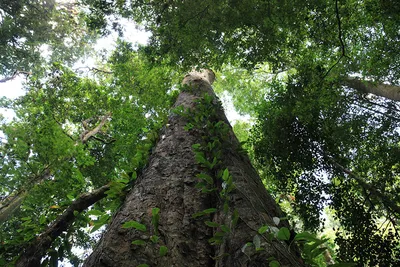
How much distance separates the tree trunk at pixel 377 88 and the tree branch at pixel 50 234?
5747 mm

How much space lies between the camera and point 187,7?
14.0ft

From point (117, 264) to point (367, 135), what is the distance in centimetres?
559

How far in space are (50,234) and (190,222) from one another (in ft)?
5.59

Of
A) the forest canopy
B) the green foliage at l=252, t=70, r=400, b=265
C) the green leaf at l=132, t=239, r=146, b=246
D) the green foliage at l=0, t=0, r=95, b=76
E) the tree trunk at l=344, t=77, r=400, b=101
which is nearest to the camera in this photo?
the green leaf at l=132, t=239, r=146, b=246

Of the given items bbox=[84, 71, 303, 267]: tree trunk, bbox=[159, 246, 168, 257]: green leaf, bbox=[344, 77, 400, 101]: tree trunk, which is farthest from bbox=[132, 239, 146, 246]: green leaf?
bbox=[344, 77, 400, 101]: tree trunk

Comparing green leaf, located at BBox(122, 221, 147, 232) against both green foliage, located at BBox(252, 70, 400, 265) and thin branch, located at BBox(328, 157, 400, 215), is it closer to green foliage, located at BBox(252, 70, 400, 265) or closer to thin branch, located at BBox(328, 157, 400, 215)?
green foliage, located at BBox(252, 70, 400, 265)

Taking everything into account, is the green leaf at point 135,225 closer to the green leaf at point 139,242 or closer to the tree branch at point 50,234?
the green leaf at point 139,242

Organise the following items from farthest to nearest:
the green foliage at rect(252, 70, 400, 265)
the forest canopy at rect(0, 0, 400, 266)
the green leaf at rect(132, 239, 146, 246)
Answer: the green foliage at rect(252, 70, 400, 265) < the forest canopy at rect(0, 0, 400, 266) < the green leaf at rect(132, 239, 146, 246)

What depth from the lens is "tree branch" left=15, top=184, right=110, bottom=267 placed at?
2.40 meters

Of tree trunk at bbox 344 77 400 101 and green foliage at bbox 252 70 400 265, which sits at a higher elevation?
tree trunk at bbox 344 77 400 101

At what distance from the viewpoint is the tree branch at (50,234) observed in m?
2.40

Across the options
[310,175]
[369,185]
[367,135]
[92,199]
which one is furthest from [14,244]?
[367,135]

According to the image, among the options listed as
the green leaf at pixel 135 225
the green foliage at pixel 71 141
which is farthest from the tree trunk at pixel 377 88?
the green leaf at pixel 135 225

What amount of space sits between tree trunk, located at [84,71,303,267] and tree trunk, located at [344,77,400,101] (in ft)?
16.2
